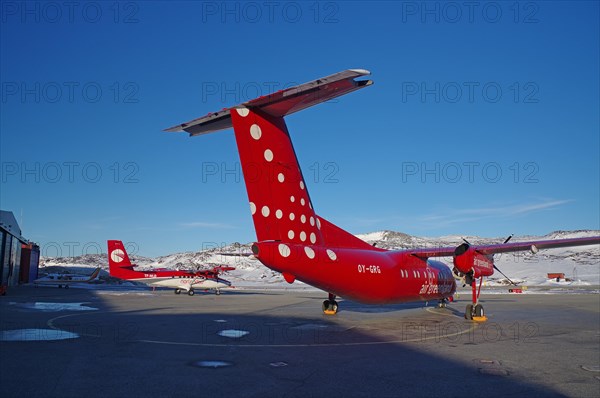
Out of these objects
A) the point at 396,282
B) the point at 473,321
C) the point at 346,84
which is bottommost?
the point at 473,321

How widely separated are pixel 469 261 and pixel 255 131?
531 inches

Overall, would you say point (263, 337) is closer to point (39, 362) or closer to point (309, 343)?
point (309, 343)

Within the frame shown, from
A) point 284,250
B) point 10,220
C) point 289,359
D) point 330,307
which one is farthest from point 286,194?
point 10,220

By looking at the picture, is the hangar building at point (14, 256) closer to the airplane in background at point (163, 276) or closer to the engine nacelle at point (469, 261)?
the airplane in background at point (163, 276)

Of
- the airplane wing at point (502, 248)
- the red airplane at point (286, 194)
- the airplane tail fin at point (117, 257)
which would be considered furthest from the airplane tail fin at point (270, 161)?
the airplane tail fin at point (117, 257)

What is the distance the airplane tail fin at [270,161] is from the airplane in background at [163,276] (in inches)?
1186

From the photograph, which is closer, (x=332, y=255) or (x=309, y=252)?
(x=309, y=252)

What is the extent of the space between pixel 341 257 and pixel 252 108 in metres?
5.87

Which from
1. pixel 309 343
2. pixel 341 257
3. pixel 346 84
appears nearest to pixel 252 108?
pixel 346 84

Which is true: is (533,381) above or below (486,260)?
below

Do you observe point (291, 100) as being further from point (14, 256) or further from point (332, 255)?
point (14, 256)

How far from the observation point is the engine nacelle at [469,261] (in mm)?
19766

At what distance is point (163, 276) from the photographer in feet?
136

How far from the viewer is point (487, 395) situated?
738cm
